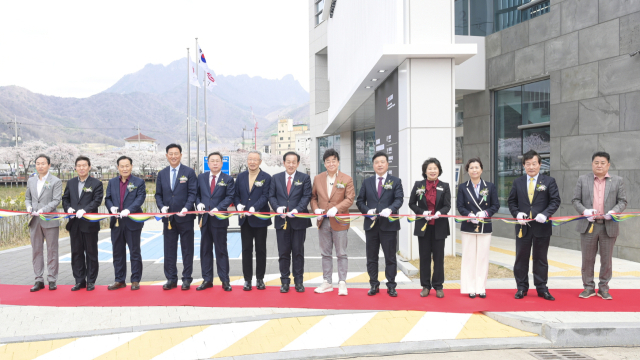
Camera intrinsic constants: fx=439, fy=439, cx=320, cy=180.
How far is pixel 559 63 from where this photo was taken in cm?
1044

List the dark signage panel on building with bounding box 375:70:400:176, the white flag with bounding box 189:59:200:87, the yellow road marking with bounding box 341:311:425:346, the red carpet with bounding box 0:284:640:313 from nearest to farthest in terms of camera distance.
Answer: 1. the yellow road marking with bounding box 341:311:425:346
2. the red carpet with bounding box 0:284:640:313
3. the dark signage panel on building with bounding box 375:70:400:176
4. the white flag with bounding box 189:59:200:87

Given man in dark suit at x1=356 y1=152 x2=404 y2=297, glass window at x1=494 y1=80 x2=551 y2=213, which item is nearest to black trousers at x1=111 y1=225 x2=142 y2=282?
man in dark suit at x1=356 y1=152 x2=404 y2=297

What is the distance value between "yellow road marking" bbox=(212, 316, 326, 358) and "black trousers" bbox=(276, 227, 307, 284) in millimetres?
1205

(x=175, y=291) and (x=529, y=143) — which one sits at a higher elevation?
(x=529, y=143)

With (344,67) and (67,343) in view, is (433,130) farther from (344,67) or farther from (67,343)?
(344,67)

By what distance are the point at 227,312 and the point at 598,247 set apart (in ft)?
16.8

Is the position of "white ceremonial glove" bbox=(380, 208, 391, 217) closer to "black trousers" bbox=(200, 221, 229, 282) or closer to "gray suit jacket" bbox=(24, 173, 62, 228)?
"black trousers" bbox=(200, 221, 229, 282)

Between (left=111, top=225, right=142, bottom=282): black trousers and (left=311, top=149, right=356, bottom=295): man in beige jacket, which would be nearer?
(left=311, top=149, right=356, bottom=295): man in beige jacket

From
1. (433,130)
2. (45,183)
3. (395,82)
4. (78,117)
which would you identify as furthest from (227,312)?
(78,117)

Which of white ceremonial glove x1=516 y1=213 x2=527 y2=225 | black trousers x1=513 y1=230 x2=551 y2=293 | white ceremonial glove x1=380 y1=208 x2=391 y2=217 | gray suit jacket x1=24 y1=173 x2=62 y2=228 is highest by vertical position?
gray suit jacket x1=24 y1=173 x2=62 y2=228

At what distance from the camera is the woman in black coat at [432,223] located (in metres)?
5.98

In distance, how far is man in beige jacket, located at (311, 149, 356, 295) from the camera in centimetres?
615

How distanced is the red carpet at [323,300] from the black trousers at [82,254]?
0.87ft

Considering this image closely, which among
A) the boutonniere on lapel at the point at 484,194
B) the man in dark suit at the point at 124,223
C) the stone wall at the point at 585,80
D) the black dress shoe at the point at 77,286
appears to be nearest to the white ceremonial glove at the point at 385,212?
the boutonniere on lapel at the point at 484,194
